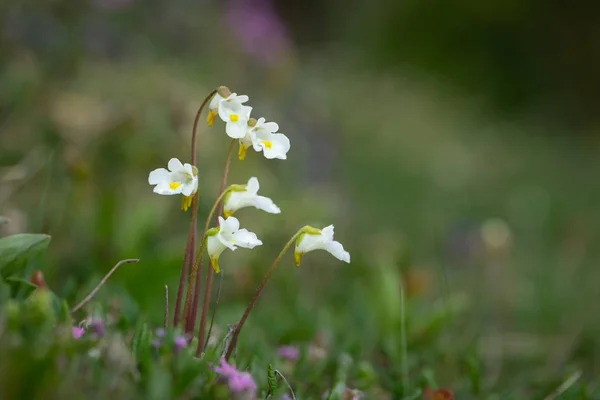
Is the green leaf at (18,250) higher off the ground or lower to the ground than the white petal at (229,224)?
lower

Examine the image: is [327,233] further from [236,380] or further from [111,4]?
[111,4]

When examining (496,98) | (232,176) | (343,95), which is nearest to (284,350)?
(232,176)

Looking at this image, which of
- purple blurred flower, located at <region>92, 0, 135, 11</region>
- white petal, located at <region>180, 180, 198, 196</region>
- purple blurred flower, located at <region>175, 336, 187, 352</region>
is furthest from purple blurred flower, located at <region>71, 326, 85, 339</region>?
purple blurred flower, located at <region>92, 0, 135, 11</region>

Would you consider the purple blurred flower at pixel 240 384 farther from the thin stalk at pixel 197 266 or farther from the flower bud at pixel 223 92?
the flower bud at pixel 223 92

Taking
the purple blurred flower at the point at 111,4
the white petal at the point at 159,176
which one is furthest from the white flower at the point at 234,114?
the purple blurred flower at the point at 111,4

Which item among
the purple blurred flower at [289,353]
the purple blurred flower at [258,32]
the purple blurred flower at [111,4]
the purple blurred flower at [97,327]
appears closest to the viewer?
the purple blurred flower at [97,327]

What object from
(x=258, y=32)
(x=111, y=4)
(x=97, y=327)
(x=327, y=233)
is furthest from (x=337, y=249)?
(x=258, y=32)
